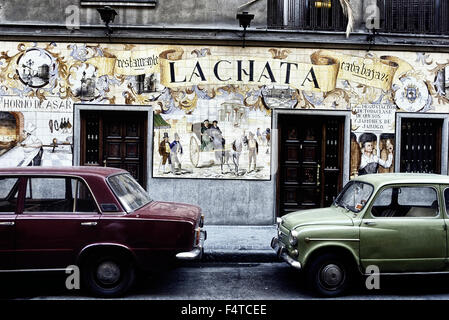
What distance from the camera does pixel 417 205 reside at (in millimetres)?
6113

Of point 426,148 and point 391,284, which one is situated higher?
point 426,148

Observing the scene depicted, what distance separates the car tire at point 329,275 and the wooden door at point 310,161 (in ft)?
16.2

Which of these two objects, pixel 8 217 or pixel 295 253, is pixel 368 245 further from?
pixel 8 217

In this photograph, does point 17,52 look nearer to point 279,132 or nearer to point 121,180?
point 121,180

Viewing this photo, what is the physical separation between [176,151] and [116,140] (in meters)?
1.58

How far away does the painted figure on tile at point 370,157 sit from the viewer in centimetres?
1032

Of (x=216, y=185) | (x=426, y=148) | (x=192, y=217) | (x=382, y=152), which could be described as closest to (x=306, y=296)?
(x=192, y=217)

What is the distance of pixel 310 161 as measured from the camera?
10.6 meters

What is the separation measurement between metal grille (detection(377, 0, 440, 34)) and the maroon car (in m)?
8.11

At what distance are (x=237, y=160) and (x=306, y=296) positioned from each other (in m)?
4.95

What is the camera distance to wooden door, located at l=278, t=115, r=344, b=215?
417 inches

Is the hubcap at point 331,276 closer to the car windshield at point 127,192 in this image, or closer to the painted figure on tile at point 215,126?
the car windshield at point 127,192

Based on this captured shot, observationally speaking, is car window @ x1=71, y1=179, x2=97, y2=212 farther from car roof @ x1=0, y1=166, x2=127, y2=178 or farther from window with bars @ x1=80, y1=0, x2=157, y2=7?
window with bars @ x1=80, y1=0, x2=157, y2=7

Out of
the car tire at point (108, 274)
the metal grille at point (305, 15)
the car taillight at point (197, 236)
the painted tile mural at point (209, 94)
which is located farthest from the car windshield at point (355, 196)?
the metal grille at point (305, 15)
